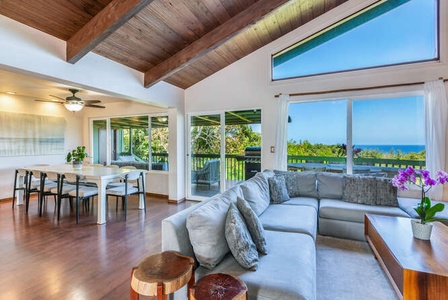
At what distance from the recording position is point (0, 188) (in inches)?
197

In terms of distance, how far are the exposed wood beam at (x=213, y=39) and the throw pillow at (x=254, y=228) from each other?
2.52 m

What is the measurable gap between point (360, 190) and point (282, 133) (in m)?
1.56

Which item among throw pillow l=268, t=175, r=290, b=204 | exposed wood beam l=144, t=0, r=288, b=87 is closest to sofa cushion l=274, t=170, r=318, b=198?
throw pillow l=268, t=175, r=290, b=204

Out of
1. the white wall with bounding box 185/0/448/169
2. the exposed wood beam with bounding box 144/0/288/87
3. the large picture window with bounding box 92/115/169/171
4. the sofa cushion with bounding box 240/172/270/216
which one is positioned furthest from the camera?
the large picture window with bounding box 92/115/169/171

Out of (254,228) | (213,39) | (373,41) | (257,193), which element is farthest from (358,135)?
(254,228)

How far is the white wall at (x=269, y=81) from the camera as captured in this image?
11.2ft

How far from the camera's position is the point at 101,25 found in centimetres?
246

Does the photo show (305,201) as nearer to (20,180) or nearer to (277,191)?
(277,191)

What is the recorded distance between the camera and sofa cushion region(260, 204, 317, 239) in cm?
229

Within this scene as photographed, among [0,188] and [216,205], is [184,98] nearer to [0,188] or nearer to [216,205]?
[216,205]

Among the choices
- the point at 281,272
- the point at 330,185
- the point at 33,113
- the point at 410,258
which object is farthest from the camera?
the point at 33,113

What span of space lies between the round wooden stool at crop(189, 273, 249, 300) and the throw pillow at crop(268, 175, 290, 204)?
2.10 m

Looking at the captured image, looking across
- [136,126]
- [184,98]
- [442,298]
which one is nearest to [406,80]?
[442,298]

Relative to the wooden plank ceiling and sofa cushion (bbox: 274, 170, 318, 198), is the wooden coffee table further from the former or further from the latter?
the wooden plank ceiling
